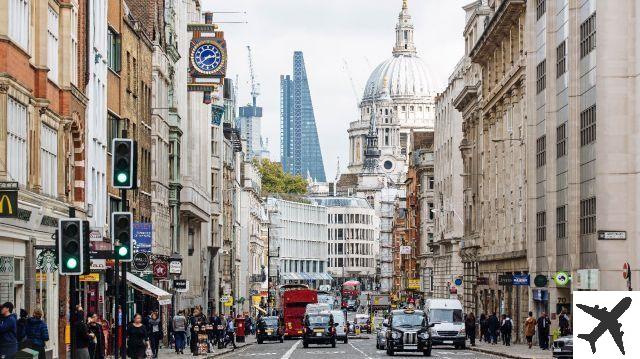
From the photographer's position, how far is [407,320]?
65.3 meters

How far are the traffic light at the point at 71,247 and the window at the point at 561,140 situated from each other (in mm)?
47383

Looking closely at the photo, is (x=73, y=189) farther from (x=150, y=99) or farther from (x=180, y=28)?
(x=180, y=28)

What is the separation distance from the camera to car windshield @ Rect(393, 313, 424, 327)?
2559 inches

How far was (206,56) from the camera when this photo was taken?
87812 millimetres

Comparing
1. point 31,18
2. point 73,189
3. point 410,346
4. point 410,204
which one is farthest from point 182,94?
point 410,204

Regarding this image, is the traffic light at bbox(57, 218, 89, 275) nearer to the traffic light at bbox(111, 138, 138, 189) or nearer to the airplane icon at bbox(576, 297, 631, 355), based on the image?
the traffic light at bbox(111, 138, 138, 189)

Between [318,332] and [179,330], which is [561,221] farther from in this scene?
[179,330]

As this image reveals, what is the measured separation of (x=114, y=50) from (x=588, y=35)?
20100 millimetres

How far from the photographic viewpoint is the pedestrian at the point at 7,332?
30703 mm

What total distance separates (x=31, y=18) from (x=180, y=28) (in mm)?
51114

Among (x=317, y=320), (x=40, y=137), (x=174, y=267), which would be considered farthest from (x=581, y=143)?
(x=40, y=137)

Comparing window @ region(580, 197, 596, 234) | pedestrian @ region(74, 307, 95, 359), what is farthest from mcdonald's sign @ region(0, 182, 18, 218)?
window @ region(580, 197, 596, 234)

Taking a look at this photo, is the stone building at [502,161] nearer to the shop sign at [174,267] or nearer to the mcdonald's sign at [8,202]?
the shop sign at [174,267]

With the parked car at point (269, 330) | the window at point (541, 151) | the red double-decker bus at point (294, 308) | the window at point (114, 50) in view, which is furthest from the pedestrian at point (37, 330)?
the red double-decker bus at point (294, 308)
